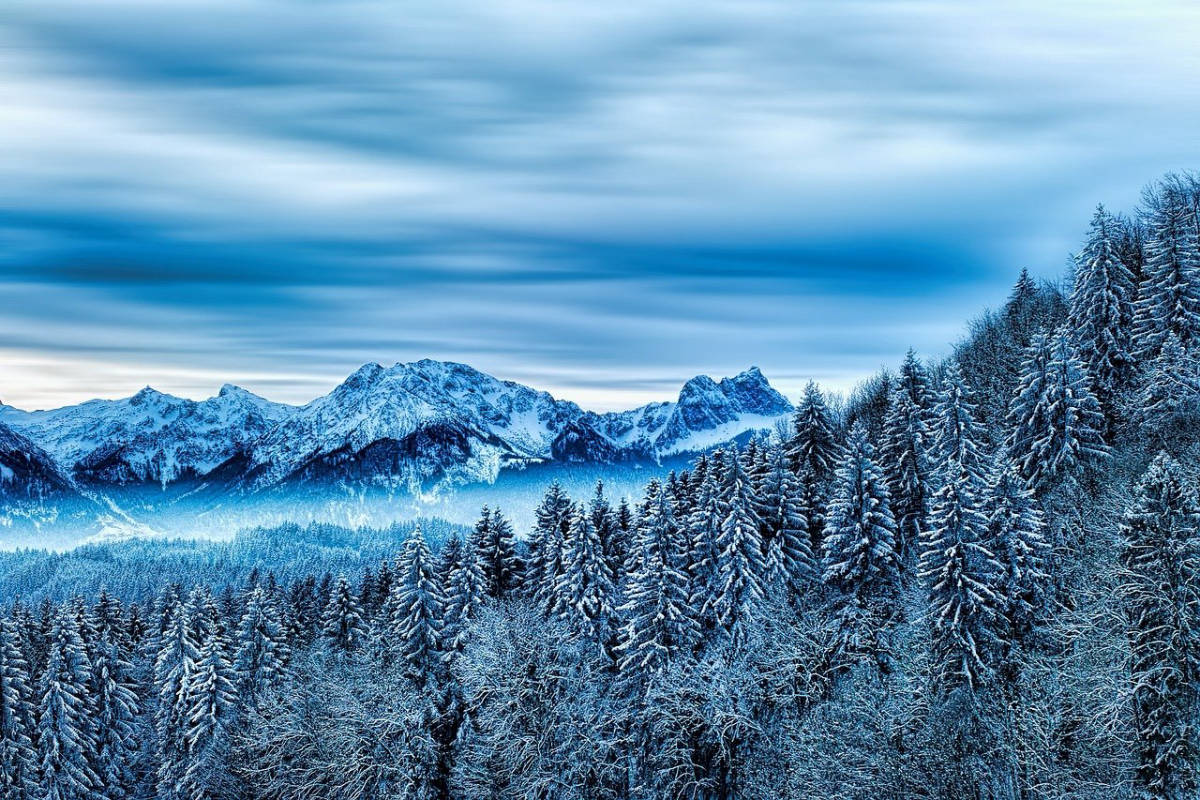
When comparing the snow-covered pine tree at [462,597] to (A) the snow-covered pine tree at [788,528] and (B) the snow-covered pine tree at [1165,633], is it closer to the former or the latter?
(A) the snow-covered pine tree at [788,528]

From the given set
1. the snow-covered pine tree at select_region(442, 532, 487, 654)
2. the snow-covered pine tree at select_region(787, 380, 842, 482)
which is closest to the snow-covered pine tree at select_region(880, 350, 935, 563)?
the snow-covered pine tree at select_region(787, 380, 842, 482)

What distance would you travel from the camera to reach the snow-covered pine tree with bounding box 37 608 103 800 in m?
47.0

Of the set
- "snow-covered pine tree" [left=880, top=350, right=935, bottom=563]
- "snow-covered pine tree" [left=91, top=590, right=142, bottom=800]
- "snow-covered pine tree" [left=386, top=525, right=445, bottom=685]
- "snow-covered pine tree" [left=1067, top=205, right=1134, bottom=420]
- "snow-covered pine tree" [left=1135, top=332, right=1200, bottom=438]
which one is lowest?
"snow-covered pine tree" [left=91, top=590, right=142, bottom=800]

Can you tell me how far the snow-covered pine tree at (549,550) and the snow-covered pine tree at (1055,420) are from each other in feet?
91.0

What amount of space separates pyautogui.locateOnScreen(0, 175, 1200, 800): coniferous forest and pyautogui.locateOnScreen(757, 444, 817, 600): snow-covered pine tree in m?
0.15

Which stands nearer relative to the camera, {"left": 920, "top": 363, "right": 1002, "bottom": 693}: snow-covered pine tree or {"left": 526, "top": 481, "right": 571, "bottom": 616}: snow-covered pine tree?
{"left": 920, "top": 363, "right": 1002, "bottom": 693}: snow-covered pine tree

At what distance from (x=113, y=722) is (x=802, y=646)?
43.2 metres

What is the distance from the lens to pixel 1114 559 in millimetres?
39344

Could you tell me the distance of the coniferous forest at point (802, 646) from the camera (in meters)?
30.0

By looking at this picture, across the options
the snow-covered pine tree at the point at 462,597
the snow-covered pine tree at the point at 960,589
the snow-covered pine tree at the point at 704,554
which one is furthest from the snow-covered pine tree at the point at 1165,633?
the snow-covered pine tree at the point at 462,597

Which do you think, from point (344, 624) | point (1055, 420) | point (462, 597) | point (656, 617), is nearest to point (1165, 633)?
point (656, 617)

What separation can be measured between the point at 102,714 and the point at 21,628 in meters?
17.2

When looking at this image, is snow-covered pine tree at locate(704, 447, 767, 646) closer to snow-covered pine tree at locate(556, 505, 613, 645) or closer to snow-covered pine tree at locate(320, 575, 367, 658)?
snow-covered pine tree at locate(556, 505, 613, 645)

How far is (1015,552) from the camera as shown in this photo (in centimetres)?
3766
